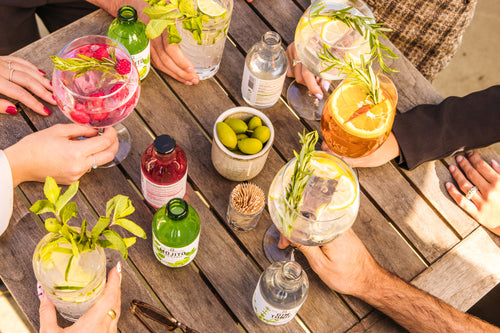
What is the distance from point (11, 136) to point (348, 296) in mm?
899

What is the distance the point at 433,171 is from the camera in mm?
1318

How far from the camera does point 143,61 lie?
121 centimetres

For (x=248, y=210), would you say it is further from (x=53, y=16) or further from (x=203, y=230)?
(x=53, y=16)

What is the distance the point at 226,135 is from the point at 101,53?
34cm

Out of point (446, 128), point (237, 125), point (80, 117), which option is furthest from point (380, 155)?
point (80, 117)

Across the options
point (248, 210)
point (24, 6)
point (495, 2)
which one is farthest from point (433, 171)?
point (495, 2)

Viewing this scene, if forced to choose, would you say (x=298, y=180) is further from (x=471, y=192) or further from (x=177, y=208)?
(x=471, y=192)

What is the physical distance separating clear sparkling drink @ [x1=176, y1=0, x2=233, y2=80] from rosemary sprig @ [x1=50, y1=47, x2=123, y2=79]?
0.22 metres

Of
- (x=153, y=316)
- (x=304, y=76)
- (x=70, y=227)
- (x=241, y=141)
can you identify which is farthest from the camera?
(x=304, y=76)

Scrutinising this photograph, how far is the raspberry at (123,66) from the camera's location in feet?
3.44

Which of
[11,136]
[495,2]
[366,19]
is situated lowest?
[495,2]

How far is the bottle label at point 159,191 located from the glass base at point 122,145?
138mm

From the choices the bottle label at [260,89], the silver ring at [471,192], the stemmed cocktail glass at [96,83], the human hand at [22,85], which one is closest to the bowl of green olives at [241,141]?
the bottle label at [260,89]

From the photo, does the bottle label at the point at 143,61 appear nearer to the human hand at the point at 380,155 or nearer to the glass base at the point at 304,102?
the glass base at the point at 304,102
